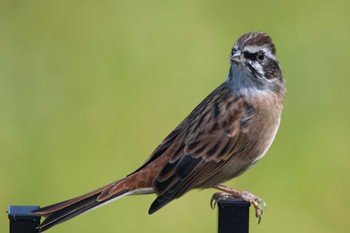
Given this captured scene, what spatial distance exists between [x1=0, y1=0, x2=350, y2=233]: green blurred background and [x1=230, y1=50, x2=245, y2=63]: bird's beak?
2.95 meters

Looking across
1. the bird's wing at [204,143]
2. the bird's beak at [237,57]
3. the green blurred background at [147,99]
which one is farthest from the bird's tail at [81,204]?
the green blurred background at [147,99]

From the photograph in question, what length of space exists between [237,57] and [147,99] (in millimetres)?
4070

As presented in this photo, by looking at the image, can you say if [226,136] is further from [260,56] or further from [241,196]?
[260,56]

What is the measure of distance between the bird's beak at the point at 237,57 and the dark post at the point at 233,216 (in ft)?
6.42

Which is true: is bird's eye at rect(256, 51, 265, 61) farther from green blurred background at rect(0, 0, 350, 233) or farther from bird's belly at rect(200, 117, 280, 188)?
green blurred background at rect(0, 0, 350, 233)

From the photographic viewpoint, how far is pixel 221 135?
8.75 meters

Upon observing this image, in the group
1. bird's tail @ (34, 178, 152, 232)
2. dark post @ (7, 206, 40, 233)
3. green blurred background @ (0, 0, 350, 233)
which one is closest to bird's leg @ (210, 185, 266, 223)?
bird's tail @ (34, 178, 152, 232)

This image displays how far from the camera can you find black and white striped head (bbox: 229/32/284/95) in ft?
28.6

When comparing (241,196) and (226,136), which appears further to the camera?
(226,136)

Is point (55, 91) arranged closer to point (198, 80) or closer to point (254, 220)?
point (198, 80)

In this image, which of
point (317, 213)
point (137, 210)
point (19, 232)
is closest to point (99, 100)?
point (137, 210)

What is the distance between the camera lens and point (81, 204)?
25.2 ft

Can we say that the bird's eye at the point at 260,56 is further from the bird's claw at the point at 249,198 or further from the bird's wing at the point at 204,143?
the bird's claw at the point at 249,198

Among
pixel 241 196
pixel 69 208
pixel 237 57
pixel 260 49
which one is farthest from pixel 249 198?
pixel 69 208
